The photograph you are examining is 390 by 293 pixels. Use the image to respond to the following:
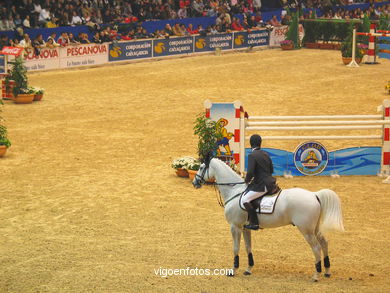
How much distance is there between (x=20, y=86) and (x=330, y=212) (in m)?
17.5

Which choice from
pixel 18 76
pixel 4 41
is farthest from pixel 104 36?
pixel 18 76

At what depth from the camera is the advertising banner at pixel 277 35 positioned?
1626 inches

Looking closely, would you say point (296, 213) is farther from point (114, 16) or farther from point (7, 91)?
point (114, 16)

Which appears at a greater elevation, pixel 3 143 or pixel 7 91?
pixel 7 91

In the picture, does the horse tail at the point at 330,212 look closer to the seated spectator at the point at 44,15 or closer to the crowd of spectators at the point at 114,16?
the crowd of spectators at the point at 114,16

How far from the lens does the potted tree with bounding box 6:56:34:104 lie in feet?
82.5

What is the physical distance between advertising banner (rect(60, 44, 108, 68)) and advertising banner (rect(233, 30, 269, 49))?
8.65 meters

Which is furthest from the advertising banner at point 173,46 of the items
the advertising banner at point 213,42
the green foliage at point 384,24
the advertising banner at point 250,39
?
the green foliage at point 384,24

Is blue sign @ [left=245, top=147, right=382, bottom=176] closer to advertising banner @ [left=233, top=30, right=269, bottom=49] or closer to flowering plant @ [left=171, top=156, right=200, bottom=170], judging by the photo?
flowering plant @ [left=171, top=156, right=200, bottom=170]

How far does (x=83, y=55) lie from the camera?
109 ft

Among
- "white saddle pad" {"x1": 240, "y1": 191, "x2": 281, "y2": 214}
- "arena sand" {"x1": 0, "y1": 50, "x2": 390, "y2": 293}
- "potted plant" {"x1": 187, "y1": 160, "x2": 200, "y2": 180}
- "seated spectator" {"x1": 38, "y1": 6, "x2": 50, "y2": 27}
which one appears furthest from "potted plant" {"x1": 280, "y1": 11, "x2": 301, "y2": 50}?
"white saddle pad" {"x1": 240, "y1": 191, "x2": 281, "y2": 214}

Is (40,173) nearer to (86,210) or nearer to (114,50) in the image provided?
(86,210)

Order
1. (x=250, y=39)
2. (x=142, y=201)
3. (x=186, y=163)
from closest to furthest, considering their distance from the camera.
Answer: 1. (x=142, y=201)
2. (x=186, y=163)
3. (x=250, y=39)

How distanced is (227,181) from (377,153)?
700 cm
